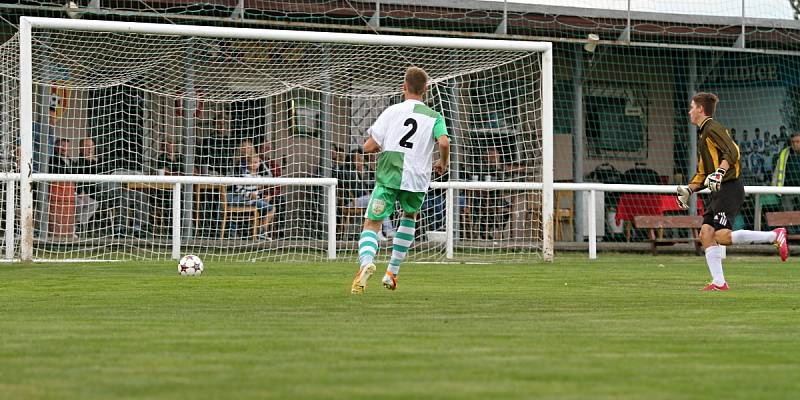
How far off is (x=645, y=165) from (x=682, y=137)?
3.40 feet

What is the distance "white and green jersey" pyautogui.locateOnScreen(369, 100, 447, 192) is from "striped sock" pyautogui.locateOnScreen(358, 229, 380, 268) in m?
0.47

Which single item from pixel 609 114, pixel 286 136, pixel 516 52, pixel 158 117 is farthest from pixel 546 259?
pixel 609 114

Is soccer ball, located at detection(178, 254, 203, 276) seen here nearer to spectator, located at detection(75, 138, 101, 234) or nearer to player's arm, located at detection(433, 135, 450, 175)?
player's arm, located at detection(433, 135, 450, 175)

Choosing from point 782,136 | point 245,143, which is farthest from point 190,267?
point 782,136

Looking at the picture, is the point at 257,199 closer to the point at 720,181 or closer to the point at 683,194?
the point at 683,194

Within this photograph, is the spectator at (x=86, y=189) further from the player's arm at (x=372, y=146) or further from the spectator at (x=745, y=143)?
the spectator at (x=745, y=143)

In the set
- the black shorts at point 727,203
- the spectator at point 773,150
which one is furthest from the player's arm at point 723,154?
the spectator at point 773,150

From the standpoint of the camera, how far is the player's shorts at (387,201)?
1109 cm

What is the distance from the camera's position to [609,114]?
28641 mm

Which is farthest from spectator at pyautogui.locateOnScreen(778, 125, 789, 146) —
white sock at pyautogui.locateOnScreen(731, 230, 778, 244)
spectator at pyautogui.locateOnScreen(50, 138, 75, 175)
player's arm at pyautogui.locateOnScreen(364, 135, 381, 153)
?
player's arm at pyautogui.locateOnScreen(364, 135, 381, 153)

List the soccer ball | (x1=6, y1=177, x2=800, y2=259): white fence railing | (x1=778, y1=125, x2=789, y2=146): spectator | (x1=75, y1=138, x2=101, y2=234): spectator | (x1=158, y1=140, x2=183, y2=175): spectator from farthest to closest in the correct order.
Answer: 1. (x1=778, y1=125, x2=789, y2=146): spectator
2. (x1=158, y1=140, x2=183, y2=175): spectator
3. (x1=75, y1=138, x2=101, y2=234): spectator
4. (x1=6, y1=177, x2=800, y2=259): white fence railing
5. the soccer ball

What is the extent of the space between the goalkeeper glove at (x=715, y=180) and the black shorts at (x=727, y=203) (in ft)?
0.61

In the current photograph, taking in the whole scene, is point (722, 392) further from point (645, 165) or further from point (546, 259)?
point (645, 165)

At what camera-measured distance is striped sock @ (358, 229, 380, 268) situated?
1077 cm
